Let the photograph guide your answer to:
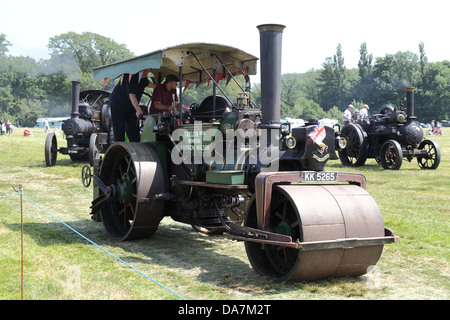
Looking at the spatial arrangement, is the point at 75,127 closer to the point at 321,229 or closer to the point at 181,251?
the point at 181,251

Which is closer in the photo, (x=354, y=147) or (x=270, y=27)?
(x=270, y=27)

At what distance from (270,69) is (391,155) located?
423 inches

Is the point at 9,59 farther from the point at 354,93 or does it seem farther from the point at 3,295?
the point at 3,295

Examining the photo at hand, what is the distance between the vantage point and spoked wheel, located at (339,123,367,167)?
15.5m

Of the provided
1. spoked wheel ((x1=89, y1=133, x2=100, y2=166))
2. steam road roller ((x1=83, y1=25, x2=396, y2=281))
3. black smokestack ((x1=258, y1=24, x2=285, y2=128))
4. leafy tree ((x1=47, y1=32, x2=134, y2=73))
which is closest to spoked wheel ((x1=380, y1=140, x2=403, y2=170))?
spoked wheel ((x1=89, y1=133, x2=100, y2=166))

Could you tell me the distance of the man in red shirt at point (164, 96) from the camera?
269 inches

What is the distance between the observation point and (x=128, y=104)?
23.4 ft

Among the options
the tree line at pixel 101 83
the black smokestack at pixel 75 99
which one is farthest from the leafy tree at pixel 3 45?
the black smokestack at pixel 75 99

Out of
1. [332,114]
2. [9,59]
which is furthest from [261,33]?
[9,59]

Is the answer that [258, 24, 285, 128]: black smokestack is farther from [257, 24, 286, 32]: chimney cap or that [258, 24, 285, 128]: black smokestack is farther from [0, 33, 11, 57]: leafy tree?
[0, 33, 11, 57]: leafy tree

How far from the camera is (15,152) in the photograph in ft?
69.4

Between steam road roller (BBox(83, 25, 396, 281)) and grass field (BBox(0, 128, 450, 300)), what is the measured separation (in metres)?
0.23

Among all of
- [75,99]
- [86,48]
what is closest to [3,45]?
[86,48]

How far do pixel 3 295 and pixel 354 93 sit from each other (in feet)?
240
